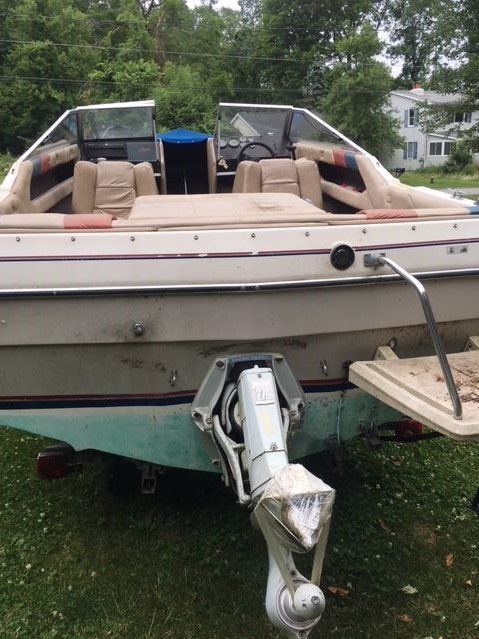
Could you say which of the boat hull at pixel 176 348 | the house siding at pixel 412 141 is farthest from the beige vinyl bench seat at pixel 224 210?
the house siding at pixel 412 141

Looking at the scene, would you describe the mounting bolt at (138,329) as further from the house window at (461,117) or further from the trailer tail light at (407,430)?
the house window at (461,117)

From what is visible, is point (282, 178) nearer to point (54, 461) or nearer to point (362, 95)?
point (54, 461)

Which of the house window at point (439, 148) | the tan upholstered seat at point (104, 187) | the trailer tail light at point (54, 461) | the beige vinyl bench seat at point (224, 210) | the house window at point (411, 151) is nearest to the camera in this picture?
the beige vinyl bench seat at point (224, 210)

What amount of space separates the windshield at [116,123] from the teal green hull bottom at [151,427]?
374cm

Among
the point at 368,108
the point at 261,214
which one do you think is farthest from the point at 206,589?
the point at 368,108

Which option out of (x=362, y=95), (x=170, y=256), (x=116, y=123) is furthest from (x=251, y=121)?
(x=362, y=95)

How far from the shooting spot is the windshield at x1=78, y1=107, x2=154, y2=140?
5.46 m

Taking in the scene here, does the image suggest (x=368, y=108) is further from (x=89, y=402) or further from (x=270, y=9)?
(x=89, y=402)

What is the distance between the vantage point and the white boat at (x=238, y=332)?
83.9 inches

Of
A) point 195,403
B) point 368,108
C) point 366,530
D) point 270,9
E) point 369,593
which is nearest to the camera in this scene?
point 195,403

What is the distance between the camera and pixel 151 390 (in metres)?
2.39

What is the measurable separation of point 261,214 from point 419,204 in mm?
1033

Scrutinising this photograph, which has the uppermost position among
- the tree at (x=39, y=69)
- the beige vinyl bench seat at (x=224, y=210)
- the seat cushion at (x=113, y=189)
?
the tree at (x=39, y=69)

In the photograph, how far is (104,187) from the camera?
463 cm
